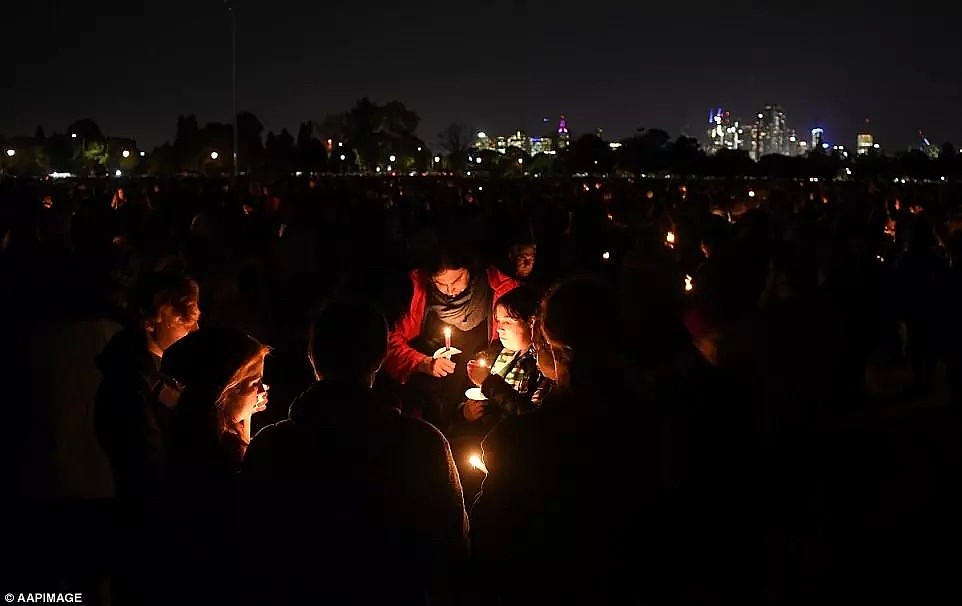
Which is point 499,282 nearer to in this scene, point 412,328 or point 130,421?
point 412,328

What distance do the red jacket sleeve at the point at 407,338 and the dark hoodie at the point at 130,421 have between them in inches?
87.6

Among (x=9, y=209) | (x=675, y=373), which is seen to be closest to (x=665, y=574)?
(x=675, y=373)

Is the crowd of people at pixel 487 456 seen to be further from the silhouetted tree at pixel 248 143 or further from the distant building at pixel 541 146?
the distant building at pixel 541 146

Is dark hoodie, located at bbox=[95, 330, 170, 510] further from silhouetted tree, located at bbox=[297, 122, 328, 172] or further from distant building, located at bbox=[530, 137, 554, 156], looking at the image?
distant building, located at bbox=[530, 137, 554, 156]

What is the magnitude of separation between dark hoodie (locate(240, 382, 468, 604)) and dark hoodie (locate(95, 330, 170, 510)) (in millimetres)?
1021

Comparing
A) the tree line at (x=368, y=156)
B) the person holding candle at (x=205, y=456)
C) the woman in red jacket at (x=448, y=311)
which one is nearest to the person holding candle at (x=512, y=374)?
the woman in red jacket at (x=448, y=311)

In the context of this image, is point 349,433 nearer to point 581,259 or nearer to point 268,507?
point 268,507

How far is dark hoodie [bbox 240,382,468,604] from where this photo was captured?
2607 mm

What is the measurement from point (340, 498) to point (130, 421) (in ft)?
4.30

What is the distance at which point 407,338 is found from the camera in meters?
6.74

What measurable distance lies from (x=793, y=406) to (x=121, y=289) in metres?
3.61

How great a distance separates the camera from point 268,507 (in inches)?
104

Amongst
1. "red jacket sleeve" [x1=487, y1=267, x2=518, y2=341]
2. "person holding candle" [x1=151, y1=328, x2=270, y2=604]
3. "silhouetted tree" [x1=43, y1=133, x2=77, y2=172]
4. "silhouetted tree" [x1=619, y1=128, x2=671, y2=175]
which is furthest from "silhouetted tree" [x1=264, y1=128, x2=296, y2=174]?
"person holding candle" [x1=151, y1=328, x2=270, y2=604]

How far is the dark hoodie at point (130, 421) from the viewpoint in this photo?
3559 mm
